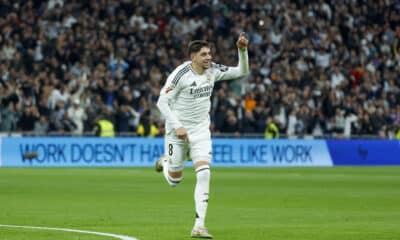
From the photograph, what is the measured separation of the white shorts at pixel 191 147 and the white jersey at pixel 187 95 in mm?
126

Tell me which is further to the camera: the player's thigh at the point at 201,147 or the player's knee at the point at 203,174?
the player's thigh at the point at 201,147

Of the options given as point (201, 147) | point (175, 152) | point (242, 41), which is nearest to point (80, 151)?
point (175, 152)

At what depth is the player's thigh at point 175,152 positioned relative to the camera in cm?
1396

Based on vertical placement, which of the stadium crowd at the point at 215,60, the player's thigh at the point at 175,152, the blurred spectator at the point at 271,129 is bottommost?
the player's thigh at the point at 175,152

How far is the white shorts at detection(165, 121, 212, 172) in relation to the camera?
43.1 ft

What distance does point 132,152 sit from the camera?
37.1 metres

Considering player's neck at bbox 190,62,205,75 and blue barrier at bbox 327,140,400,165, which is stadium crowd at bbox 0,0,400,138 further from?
player's neck at bbox 190,62,205,75

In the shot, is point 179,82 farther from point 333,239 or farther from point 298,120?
point 298,120

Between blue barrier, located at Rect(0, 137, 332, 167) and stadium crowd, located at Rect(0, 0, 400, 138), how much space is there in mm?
463

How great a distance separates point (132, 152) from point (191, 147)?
23.8m

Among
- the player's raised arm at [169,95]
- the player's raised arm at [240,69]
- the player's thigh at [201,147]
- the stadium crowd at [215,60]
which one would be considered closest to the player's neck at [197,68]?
the player's raised arm at [169,95]

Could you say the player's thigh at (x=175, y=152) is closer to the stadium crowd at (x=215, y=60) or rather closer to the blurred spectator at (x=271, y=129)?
the stadium crowd at (x=215, y=60)

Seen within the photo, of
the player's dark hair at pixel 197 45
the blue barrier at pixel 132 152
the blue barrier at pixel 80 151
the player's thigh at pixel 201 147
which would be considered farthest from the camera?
the blue barrier at pixel 132 152

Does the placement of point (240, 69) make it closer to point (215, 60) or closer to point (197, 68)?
point (197, 68)
